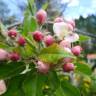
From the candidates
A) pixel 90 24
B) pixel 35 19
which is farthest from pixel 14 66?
pixel 90 24

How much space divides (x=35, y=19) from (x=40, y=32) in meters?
0.07

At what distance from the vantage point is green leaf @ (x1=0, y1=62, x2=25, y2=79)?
3.05 feet

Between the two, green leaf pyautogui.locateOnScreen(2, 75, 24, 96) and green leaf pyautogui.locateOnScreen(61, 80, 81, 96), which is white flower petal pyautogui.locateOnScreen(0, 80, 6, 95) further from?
green leaf pyautogui.locateOnScreen(61, 80, 81, 96)

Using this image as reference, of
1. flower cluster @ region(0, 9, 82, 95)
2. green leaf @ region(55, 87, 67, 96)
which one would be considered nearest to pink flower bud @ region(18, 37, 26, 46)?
flower cluster @ region(0, 9, 82, 95)

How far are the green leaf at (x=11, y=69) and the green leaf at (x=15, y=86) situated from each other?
16 mm

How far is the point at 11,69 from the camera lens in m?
0.94

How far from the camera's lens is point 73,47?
0.96m

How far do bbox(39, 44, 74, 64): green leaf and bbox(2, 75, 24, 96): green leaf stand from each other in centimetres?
10

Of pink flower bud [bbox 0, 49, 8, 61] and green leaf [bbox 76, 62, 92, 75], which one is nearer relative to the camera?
pink flower bud [bbox 0, 49, 8, 61]

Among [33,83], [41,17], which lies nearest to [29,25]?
[41,17]

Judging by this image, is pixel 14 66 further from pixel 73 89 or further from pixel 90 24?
pixel 90 24

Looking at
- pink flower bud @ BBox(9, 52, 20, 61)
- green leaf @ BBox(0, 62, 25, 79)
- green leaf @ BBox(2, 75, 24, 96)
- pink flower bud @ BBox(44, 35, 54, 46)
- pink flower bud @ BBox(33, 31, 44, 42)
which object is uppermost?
pink flower bud @ BBox(33, 31, 44, 42)

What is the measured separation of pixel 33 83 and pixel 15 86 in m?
0.05

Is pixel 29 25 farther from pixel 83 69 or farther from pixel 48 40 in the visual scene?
pixel 83 69
